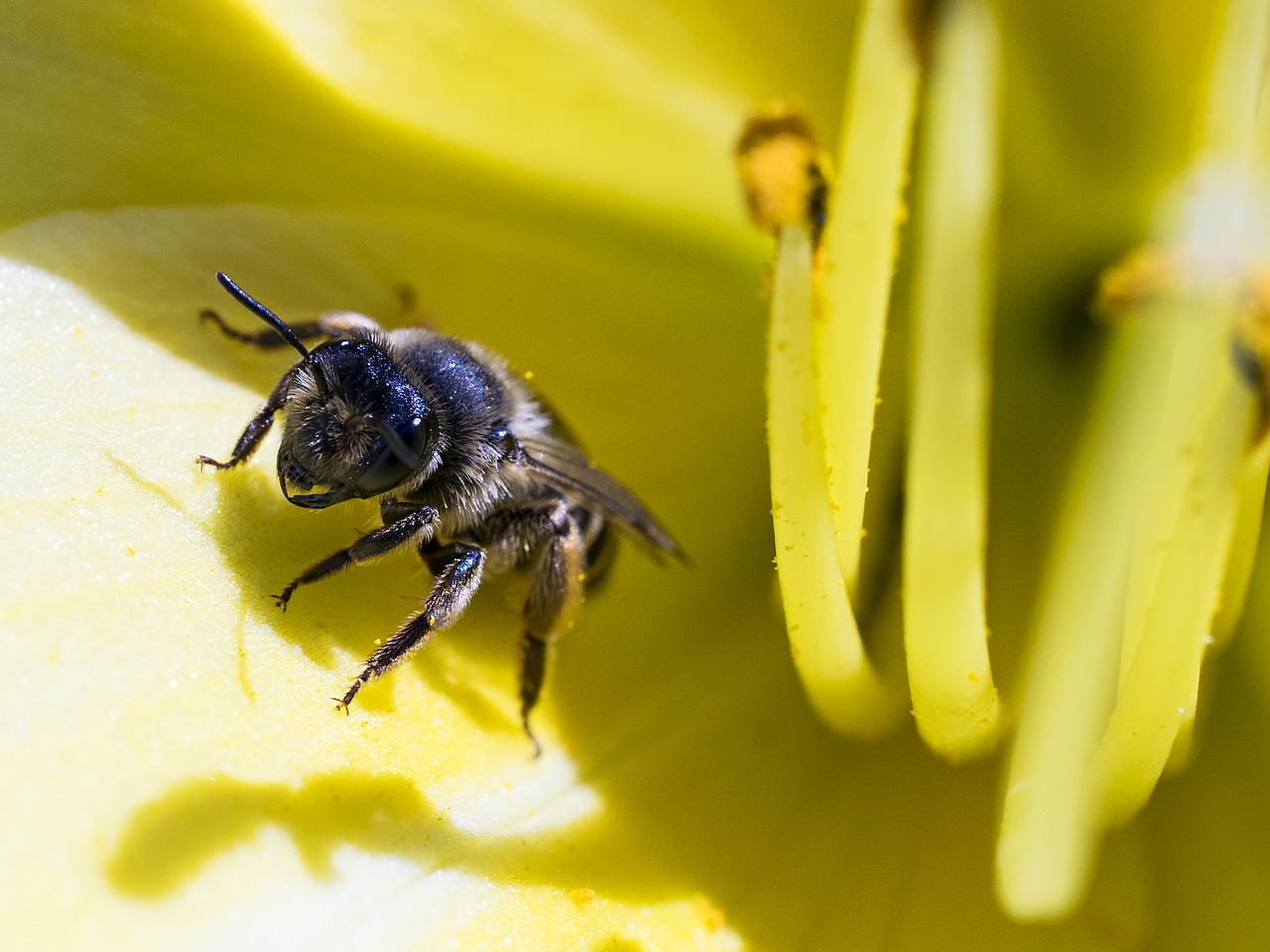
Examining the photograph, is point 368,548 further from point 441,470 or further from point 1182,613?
point 1182,613

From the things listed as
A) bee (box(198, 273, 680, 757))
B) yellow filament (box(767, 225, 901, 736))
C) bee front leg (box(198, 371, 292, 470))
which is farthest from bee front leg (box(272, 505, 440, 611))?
yellow filament (box(767, 225, 901, 736))

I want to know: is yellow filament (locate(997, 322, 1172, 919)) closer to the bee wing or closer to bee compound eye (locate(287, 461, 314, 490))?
the bee wing

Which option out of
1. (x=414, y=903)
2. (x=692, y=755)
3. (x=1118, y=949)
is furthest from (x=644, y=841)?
(x=1118, y=949)

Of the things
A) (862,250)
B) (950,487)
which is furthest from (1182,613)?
(862,250)

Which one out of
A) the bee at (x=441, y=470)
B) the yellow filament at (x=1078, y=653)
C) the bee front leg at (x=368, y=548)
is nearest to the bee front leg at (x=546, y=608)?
the bee at (x=441, y=470)

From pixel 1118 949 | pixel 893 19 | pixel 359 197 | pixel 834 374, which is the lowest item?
pixel 1118 949

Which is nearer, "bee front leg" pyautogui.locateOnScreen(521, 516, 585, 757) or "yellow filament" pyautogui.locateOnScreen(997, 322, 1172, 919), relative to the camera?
"yellow filament" pyautogui.locateOnScreen(997, 322, 1172, 919)

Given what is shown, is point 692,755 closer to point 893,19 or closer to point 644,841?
point 644,841
